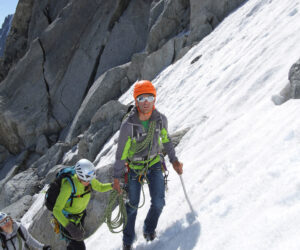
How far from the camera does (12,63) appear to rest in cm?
3566

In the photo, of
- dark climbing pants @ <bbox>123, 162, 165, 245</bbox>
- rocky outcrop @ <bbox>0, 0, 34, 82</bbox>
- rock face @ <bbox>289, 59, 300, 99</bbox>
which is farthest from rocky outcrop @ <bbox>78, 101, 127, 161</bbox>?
rocky outcrop @ <bbox>0, 0, 34, 82</bbox>

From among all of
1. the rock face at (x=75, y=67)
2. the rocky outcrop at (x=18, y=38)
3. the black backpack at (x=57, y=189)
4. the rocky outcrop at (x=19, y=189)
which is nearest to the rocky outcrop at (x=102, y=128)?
the rock face at (x=75, y=67)

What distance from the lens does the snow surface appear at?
3.08m

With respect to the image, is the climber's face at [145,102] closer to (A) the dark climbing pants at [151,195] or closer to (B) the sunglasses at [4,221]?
(A) the dark climbing pants at [151,195]

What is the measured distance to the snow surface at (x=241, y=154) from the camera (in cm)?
308

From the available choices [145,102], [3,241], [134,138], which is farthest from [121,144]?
[3,241]

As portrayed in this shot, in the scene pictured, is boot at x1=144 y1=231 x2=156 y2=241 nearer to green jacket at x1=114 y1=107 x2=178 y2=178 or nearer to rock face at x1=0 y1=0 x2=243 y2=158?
green jacket at x1=114 y1=107 x2=178 y2=178

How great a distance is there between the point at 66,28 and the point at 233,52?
2449cm

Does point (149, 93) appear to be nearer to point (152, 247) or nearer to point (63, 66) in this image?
point (152, 247)

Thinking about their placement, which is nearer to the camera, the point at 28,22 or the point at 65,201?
the point at 65,201

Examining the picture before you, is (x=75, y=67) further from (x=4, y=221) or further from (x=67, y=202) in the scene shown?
(x=67, y=202)

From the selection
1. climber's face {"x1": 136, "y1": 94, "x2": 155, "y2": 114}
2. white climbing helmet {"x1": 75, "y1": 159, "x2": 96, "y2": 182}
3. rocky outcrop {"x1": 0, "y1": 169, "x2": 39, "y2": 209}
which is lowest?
rocky outcrop {"x1": 0, "y1": 169, "x2": 39, "y2": 209}

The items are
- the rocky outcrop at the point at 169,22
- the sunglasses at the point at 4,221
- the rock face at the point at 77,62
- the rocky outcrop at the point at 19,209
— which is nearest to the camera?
the sunglasses at the point at 4,221

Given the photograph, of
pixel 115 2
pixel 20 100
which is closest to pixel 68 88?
pixel 20 100
